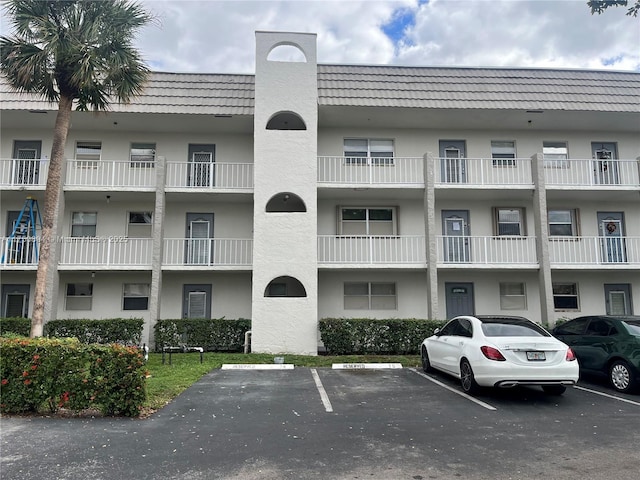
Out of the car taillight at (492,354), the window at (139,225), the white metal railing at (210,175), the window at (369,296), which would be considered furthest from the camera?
the window at (139,225)

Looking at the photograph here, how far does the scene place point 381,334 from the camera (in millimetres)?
14398

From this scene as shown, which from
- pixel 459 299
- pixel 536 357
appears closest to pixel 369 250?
pixel 459 299

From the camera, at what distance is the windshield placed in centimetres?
837

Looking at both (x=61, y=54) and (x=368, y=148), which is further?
(x=368, y=148)

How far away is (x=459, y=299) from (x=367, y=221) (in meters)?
4.60

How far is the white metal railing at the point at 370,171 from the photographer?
1631cm

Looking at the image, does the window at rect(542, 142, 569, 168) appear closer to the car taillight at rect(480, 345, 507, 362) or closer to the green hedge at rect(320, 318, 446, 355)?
the green hedge at rect(320, 318, 446, 355)

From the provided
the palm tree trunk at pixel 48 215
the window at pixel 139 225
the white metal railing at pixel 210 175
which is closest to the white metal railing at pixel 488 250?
the white metal railing at pixel 210 175

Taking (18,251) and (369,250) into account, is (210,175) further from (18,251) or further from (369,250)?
(18,251)

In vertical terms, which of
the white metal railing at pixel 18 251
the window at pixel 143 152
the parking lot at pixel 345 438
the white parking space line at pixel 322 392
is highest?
the window at pixel 143 152

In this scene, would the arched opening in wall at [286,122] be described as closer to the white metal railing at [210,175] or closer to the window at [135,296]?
the white metal railing at [210,175]

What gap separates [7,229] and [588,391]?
18.9 m

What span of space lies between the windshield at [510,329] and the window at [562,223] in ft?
33.1

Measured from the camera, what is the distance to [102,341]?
47.9 feet
